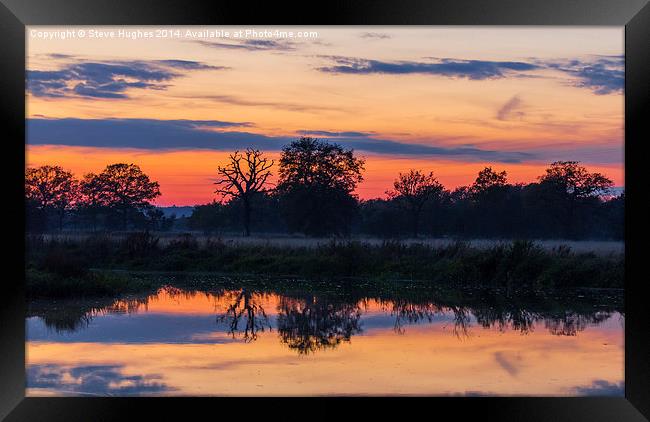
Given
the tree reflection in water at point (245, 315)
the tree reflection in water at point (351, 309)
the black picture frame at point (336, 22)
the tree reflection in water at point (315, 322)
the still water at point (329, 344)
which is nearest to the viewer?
the black picture frame at point (336, 22)

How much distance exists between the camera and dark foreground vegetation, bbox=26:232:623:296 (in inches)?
598

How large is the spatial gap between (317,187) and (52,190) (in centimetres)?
1041

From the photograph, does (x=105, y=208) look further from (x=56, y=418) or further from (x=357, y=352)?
(x=56, y=418)

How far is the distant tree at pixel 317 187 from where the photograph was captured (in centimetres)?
3350

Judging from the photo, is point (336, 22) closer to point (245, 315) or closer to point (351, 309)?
point (245, 315)

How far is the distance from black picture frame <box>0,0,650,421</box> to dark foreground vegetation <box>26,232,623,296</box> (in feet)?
27.3

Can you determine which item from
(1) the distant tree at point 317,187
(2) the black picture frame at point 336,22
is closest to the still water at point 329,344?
(2) the black picture frame at point 336,22

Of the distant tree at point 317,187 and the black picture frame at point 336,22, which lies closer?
the black picture frame at point 336,22

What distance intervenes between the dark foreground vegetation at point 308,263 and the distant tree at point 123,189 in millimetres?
12369

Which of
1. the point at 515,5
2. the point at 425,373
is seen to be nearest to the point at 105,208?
the point at 425,373

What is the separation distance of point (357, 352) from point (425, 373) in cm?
134

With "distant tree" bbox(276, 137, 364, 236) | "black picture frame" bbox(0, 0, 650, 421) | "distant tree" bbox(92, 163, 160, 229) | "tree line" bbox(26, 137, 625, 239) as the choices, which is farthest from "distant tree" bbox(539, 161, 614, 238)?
"black picture frame" bbox(0, 0, 650, 421)

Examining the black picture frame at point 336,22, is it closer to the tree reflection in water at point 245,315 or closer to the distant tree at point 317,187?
the tree reflection in water at point 245,315

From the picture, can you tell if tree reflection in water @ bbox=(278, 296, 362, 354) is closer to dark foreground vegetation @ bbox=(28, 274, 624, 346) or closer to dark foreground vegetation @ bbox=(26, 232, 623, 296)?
dark foreground vegetation @ bbox=(28, 274, 624, 346)
